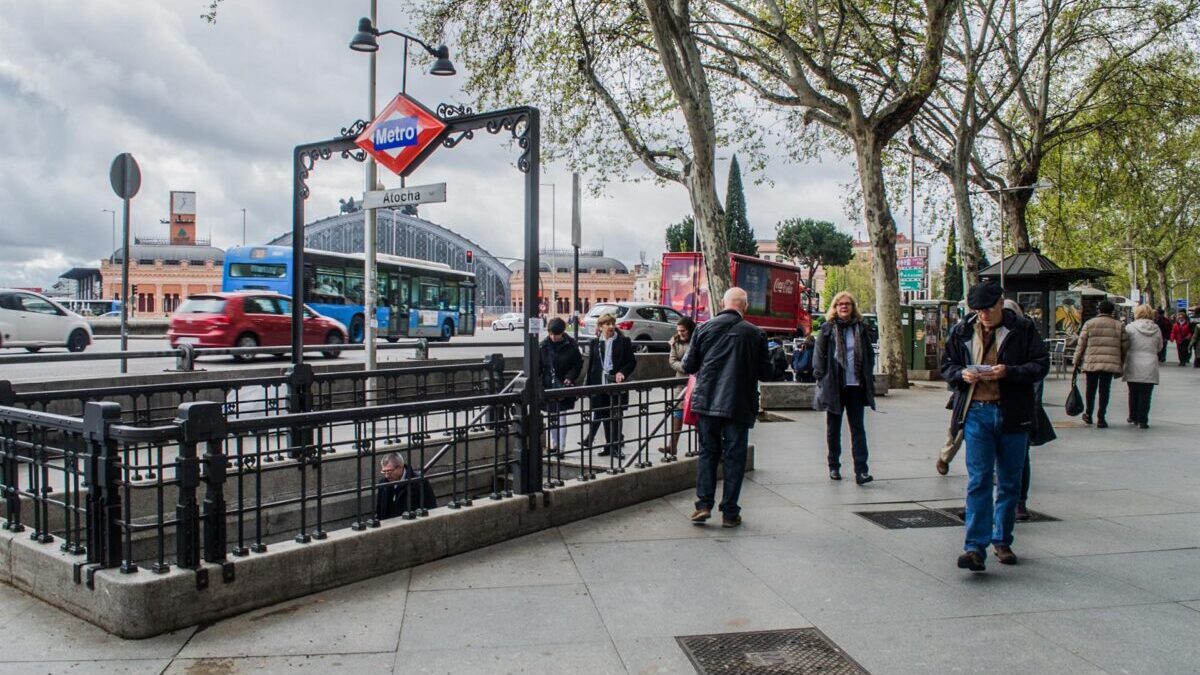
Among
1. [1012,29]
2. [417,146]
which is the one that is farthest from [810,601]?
[1012,29]

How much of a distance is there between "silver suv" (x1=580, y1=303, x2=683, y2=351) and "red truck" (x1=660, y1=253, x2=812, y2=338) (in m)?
1.02

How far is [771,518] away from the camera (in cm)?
678

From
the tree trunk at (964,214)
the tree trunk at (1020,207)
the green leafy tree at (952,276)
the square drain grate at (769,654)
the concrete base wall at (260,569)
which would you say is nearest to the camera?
the square drain grate at (769,654)

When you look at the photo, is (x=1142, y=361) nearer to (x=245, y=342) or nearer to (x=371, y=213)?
(x=371, y=213)

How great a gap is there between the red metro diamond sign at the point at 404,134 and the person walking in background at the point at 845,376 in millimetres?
4025

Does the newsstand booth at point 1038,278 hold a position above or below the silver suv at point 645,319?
above

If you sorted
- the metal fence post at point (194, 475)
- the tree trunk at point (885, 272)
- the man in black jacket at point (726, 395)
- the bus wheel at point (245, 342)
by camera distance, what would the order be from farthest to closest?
the bus wheel at point (245, 342)
the tree trunk at point (885, 272)
the man in black jacket at point (726, 395)
the metal fence post at point (194, 475)

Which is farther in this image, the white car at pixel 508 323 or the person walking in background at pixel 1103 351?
the white car at pixel 508 323

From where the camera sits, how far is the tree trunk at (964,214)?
80.7ft

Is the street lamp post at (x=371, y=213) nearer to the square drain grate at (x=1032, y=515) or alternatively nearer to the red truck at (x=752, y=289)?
the square drain grate at (x=1032, y=515)

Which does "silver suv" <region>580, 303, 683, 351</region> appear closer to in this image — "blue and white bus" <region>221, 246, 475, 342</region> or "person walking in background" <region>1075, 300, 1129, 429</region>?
"blue and white bus" <region>221, 246, 475, 342</region>

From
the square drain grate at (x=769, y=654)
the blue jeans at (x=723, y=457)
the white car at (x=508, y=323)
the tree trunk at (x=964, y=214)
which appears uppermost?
the tree trunk at (x=964, y=214)

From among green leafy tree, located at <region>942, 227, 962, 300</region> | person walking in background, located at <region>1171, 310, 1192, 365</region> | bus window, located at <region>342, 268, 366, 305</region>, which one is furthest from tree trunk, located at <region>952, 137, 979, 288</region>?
green leafy tree, located at <region>942, 227, 962, 300</region>

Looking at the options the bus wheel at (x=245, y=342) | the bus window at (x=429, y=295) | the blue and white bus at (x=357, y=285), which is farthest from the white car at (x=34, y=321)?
the bus window at (x=429, y=295)
